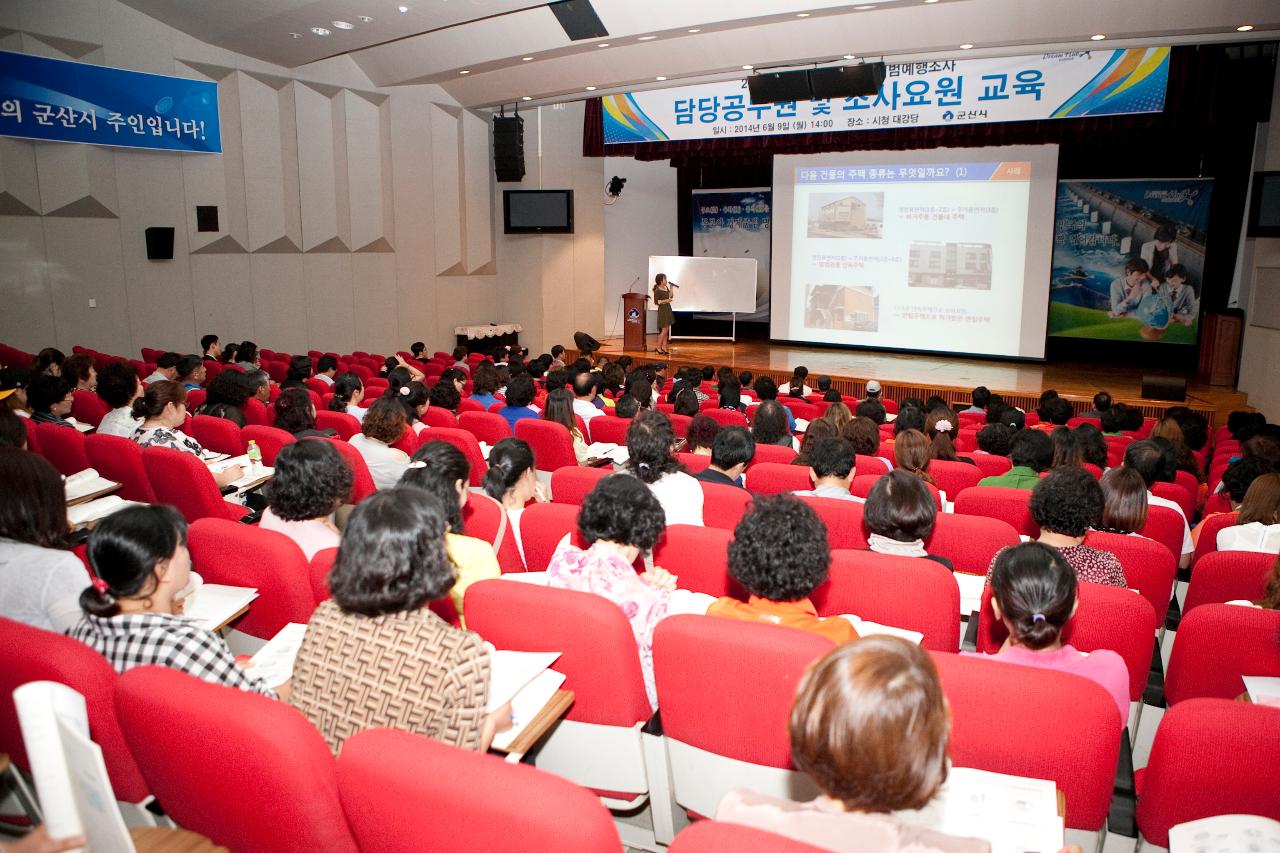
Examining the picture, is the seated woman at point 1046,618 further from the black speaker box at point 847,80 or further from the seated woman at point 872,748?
the black speaker box at point 847,80

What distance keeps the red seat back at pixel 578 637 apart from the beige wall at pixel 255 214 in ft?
33.1

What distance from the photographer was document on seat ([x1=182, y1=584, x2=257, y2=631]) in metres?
2.45

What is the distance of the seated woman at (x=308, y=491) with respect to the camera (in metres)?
2.94

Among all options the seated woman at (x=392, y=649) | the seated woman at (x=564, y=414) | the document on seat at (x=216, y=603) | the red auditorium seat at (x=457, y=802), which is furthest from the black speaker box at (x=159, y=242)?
the red auditorium seat at (x=457, y=802)

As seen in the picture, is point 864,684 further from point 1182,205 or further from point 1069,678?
point 1182,205

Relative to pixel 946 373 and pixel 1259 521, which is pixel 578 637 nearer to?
pixel 1259 521

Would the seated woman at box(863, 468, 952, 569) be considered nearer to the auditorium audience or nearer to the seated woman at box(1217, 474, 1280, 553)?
the seated woman at box(1217, 474, 1280, 553)

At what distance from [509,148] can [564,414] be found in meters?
9.19

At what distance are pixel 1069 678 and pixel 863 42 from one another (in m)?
9.03

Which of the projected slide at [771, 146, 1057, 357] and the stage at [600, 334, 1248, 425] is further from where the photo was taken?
the projected slide at [771, 146, 1057, 357]

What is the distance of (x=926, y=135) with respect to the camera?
11234 mm

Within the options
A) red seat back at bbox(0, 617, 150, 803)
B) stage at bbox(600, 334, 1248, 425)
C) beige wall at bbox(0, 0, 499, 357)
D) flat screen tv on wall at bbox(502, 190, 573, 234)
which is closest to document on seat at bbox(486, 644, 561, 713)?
red seat back at bbox(0, 617, 150, 803)

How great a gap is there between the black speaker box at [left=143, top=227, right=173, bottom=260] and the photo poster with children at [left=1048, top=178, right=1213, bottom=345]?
1188 cm

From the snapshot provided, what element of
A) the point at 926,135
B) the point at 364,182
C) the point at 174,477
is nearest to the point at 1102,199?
the point at 926,135
